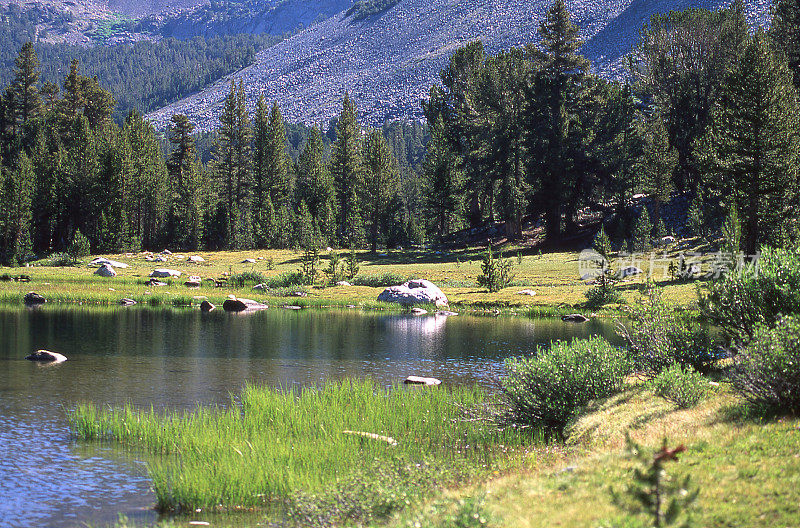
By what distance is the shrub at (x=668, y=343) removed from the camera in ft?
57.2

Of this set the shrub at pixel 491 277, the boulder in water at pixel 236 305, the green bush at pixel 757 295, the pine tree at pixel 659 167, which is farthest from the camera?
the pine tree at pixel 659 167

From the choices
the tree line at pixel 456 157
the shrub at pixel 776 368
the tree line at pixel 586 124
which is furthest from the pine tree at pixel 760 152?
the shrub at pixel 776 368

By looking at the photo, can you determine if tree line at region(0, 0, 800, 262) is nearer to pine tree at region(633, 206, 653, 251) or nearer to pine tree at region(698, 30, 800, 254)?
pine tree at region(633, 206, 653, 251)

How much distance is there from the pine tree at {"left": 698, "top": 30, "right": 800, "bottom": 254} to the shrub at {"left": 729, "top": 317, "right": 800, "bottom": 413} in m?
35.4

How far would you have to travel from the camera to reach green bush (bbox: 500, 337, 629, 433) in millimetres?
16188

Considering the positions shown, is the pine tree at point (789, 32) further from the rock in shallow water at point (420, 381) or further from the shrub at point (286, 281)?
the rock in shallow water at point (420, 381)

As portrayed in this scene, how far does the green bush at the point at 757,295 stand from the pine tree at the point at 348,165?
79.5m

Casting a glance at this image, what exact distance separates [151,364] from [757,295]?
21.1 meters

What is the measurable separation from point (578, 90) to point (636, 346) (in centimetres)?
6575

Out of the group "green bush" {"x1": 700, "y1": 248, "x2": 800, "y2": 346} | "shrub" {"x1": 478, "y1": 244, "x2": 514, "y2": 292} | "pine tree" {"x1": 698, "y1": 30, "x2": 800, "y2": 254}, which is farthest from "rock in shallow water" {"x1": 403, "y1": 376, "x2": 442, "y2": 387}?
"pine tree" {"x1": 698, "y1": 30, "x2": 800, "y2": 254}

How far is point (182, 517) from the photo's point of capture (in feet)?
36.3

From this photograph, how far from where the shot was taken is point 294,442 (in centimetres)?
1432

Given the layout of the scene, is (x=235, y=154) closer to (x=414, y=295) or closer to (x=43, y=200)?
(x=43, y=200)

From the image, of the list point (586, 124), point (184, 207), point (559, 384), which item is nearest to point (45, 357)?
point (559, 384)
